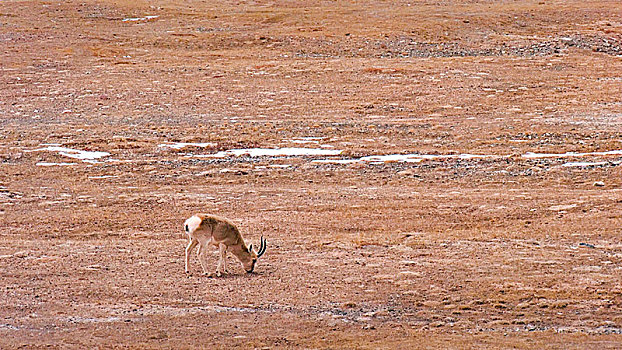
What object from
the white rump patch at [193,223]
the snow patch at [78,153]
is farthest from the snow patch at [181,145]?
the white rump patch at [193,223]

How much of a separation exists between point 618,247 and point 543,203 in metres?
3.05

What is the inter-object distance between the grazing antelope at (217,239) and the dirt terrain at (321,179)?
32 cm

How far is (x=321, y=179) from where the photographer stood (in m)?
19.2

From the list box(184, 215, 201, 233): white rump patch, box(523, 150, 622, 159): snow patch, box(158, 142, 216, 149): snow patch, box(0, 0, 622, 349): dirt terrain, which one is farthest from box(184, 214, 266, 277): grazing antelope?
box(158, 142, 216, 149): snow patch

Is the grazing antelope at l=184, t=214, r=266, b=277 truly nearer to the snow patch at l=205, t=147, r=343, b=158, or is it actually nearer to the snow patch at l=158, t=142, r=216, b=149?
the snow patch at l=205, t=147, r=343, b=158

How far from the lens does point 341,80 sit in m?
31.5

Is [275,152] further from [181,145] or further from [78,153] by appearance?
[78,153]

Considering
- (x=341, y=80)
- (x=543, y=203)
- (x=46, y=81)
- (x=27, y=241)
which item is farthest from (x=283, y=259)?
(x=46, y=81)

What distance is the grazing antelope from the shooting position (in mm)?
11836

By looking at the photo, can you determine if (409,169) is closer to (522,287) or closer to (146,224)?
(146,224)

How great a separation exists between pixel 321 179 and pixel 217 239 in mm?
7396

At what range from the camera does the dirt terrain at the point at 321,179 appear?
10.6 meters

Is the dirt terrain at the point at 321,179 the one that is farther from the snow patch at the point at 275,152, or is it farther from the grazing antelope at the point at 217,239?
the grazing antelope at the point at 217,239

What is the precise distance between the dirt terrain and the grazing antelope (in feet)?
1.05
